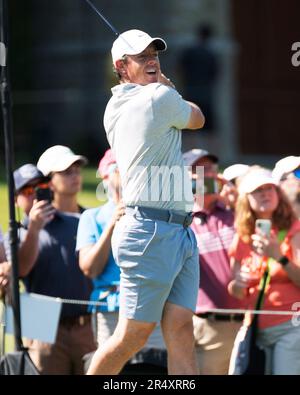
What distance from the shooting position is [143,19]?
19.6m

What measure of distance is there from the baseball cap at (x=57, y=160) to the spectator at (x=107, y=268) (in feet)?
1.01

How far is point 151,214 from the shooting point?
219 inches

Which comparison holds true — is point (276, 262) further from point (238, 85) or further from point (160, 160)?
point (238, 85)

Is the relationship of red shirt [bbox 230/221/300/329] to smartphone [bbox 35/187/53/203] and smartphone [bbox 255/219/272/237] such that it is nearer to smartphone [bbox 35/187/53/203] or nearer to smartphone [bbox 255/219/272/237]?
smartphone [bbox 255/219/272/237]

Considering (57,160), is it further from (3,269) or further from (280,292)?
(280,292)

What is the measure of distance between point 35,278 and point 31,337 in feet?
1.22

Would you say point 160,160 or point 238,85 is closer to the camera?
point 160,160

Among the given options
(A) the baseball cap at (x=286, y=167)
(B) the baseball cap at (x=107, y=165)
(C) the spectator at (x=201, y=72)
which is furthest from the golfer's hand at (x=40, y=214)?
(C) the spectator at (x=201, y=72)

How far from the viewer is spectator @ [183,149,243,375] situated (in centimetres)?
661

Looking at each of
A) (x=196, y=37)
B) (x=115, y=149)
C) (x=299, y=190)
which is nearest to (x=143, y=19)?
(x=196, y=37)

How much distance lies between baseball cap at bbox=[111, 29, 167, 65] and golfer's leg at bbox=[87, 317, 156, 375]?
121 cm

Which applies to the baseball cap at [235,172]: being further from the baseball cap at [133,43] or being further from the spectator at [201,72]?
the spectator at [201,72]

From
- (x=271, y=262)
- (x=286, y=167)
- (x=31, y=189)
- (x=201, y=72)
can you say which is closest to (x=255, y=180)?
(x=286, y=167)

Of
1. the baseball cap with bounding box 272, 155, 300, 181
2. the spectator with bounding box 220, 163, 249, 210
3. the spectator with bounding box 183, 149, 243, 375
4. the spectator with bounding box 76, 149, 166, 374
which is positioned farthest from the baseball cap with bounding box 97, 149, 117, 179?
the baseball cap with bounding box 272, 155, 300, 181
